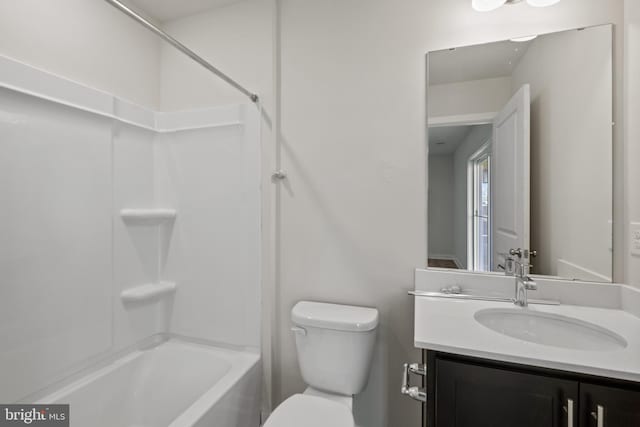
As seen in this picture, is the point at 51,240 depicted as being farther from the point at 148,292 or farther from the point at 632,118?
the point at 632,118

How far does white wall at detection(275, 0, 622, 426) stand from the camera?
1551 millimetres

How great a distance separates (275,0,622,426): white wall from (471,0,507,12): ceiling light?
0.07 metres

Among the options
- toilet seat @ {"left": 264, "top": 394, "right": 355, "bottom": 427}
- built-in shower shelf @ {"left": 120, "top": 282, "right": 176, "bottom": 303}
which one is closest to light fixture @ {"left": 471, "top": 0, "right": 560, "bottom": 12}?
toilet seat @ {"left": 264, "top": 394, "right": 355, "bottom": 427}

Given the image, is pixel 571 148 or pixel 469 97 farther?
pixel 469 97

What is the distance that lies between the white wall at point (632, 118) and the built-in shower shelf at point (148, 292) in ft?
7.70

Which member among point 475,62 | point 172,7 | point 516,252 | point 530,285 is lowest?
point 530,285

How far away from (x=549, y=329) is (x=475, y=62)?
4.03ft

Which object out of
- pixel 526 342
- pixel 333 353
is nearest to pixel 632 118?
pixel 526 342

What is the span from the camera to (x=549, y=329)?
1.25 metres

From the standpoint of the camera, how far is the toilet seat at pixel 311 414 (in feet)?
4.04

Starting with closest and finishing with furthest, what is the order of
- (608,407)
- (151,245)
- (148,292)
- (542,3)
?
(608,407) → (542,3) → (148,292) → (151,245)

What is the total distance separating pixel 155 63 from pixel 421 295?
2.15 meters

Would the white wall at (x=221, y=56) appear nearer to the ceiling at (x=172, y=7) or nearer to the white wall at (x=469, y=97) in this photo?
the ceiling at (x=172, y=7)

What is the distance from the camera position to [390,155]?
1.60 meters
